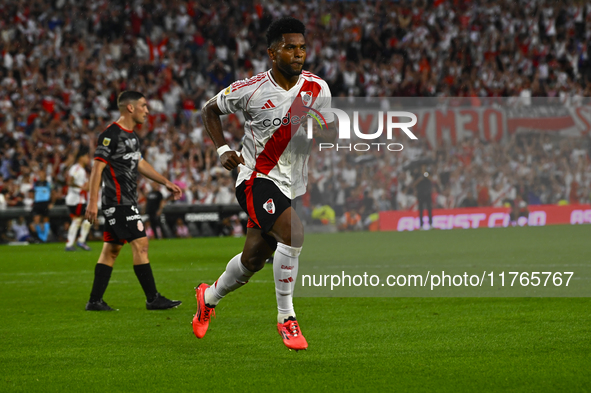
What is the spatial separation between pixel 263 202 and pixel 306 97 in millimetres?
841

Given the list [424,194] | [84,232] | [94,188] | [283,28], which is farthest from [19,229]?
[283,28]

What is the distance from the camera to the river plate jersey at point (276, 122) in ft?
17.6


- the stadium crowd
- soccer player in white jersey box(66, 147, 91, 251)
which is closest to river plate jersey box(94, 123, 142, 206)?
the stadium crowd

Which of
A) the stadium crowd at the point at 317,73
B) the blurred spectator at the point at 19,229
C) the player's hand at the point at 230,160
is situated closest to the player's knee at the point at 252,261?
the player's hand at the point at 230,160

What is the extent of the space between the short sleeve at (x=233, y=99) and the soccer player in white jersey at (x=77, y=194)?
1018cm

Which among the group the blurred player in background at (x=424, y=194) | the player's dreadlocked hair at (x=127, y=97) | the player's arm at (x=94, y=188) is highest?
the player's dreadlocked hair at (x=127, y=97)

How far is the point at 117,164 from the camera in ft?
25.2

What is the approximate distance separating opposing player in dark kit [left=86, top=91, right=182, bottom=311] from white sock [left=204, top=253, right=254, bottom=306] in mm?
1918

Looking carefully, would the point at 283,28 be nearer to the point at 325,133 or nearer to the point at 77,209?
the point at 325,133

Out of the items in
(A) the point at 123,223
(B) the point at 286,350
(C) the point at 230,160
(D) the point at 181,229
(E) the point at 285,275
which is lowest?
(D) the point at 181,229

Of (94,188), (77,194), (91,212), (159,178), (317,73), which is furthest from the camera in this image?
(317,73)

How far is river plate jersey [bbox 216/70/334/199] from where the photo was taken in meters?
5.36

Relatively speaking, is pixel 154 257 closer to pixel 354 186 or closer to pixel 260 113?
pixel 354 186

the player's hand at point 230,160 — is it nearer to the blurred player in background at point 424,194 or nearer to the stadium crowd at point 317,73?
the stadium crowd at point 317,73
